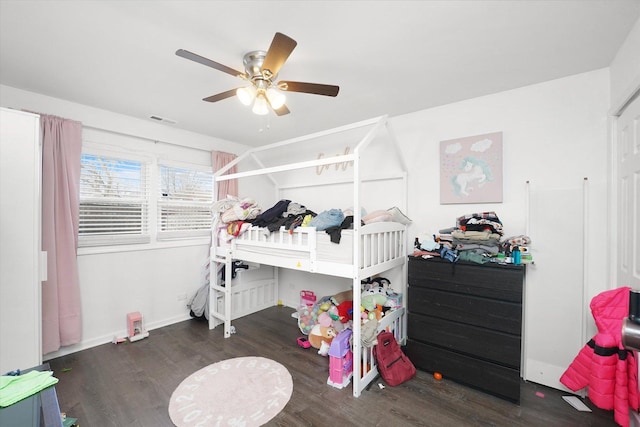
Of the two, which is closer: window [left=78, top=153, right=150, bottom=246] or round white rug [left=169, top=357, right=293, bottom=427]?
round white rug [left=169, top=357, right=293, bottom=427]

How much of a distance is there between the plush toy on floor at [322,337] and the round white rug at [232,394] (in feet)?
1.40

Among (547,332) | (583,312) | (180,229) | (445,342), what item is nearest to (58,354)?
(180,229)

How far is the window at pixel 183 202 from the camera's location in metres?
3.32

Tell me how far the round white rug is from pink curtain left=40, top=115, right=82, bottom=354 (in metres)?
1.39

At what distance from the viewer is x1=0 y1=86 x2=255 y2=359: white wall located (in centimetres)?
271

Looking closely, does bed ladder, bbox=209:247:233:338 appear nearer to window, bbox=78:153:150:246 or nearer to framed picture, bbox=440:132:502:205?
window, bbox=78:153:150:246

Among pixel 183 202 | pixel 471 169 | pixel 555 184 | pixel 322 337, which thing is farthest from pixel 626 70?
pixel 183 202

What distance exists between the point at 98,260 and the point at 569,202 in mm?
4378

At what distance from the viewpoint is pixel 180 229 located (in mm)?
3469

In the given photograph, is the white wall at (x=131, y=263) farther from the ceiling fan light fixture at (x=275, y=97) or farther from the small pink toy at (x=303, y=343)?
the ceiling fan light fixture at (x=275, y=97)

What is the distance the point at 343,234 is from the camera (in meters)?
2.18

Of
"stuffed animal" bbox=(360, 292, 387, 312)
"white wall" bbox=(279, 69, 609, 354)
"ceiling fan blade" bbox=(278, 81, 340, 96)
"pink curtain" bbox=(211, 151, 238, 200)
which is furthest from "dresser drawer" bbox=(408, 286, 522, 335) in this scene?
"pink curtain" bbox=(211, 151, 238, 200)

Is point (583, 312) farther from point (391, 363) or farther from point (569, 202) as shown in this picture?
point (391, 363)

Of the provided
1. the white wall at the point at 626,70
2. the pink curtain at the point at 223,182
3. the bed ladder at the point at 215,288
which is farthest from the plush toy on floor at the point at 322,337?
the white wall at the point at 626,70
